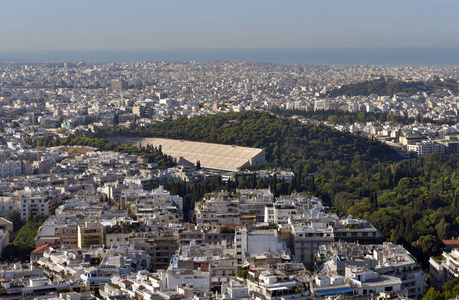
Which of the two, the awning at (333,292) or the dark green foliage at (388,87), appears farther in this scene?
the dark green foliage at (388,87)

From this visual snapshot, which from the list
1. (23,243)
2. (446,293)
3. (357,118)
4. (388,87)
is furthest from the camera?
(388,87)

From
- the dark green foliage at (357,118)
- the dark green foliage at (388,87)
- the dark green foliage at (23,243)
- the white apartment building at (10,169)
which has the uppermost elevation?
the dark green foliage at (23,243)

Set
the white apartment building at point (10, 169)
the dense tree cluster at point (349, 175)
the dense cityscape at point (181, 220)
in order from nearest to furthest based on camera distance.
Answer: the dense cityscape at point (181, 220), the dense tree cluster at point (349, 175), the white apartment building at point (10, 169)

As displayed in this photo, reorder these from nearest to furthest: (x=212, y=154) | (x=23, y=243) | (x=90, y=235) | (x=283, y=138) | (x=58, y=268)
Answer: (x=58, y=268) < (x=90, y=235) < (x=23, y=243) < (x=212, y=154) < (x=283, y=138)

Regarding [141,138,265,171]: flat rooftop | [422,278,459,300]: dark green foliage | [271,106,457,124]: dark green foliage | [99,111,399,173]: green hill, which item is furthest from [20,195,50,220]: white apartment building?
[271,106,457,124]: dark green foliage

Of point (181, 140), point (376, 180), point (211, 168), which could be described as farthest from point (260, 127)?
point (376, 180)

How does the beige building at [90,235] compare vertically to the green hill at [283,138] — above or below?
above

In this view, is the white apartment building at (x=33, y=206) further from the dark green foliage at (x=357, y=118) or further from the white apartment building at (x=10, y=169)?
the dark green foliage at (x=357, y=118)

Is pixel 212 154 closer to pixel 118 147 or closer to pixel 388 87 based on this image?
pixel 118 147

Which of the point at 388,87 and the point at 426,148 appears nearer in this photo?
the point at 426,148

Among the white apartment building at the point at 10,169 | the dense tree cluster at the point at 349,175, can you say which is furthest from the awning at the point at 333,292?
the white apartment building at the point at 10,169

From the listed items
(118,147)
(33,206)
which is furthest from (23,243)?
(118,147)
